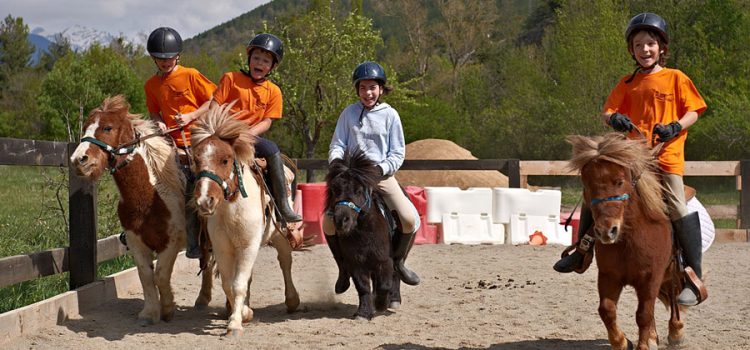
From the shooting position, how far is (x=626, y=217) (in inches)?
196

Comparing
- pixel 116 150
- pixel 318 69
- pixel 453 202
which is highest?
pixel 318 69

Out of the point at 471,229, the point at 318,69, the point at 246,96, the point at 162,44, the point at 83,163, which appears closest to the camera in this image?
the point at 83,163

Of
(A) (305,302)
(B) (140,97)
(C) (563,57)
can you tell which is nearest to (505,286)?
(A) (305,302)

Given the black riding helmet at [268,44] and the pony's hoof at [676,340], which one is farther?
the black riding helmet at [268,44]

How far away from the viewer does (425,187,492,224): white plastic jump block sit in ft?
43.1

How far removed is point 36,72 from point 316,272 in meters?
69.0

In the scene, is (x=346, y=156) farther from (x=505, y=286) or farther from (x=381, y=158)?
(x=505, y=286)

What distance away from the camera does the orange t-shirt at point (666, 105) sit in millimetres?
5477

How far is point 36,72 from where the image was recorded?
7162 centimetres

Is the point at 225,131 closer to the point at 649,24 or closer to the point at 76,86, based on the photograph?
the point at 649,24

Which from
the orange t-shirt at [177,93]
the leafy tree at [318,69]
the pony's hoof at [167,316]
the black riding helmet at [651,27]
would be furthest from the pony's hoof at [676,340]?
the leafy tree at [318,69]

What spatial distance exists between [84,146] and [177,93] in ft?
4.07

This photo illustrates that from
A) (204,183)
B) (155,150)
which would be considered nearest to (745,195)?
(155,150)

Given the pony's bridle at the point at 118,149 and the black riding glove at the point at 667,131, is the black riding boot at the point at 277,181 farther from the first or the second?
the black riding glove at the point at 667,131
